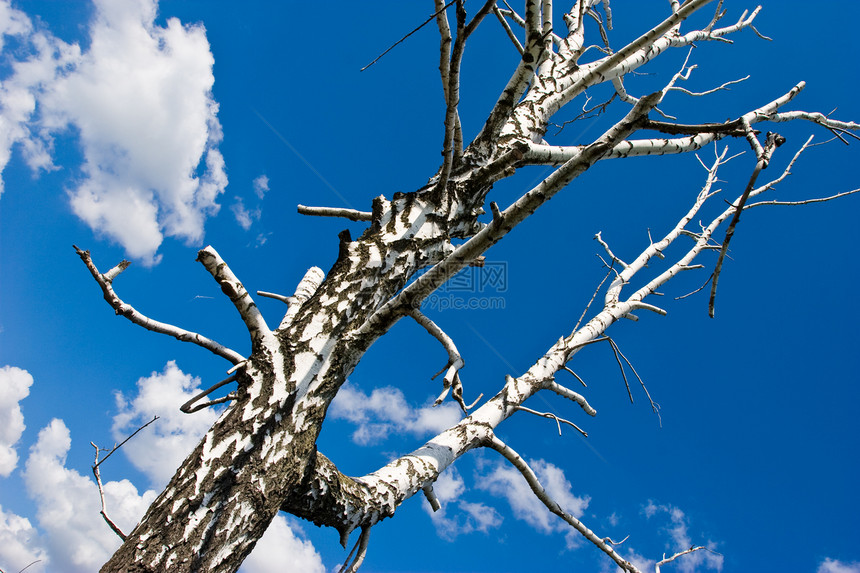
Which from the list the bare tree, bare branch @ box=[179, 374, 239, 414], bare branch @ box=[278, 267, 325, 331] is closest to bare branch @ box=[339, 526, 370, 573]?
the bare tree

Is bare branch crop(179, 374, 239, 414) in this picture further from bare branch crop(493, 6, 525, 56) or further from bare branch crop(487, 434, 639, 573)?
bare branch crop(493, 6, 525, 56)

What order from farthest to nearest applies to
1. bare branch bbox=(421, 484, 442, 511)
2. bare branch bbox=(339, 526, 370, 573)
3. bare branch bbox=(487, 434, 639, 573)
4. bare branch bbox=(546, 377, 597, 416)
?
bare branch bbox=(546, 377, 597, 416)
bare branch bbox=(487, 434, 639, 573)
bare branch bbox=(421, 484, 442, 511)
bare branch bbox=(339, 526, 370, 573)

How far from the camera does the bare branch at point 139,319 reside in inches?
62.6

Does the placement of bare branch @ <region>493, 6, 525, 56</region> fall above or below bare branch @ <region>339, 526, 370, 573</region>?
above

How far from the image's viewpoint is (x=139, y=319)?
5.46 feet

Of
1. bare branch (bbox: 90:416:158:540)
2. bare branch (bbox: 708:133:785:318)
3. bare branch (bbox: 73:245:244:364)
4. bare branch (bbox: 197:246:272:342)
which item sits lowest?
bare branch (bbox: 90:416:158:540)

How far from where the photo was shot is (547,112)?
2348 millimetres

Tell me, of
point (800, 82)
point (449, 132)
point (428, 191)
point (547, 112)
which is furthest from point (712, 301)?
point (800, 82)

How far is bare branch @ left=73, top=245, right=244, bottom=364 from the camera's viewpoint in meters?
1.59

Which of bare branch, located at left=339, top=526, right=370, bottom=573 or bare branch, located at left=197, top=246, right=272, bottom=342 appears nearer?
bare branch, located at left=197, top=246, right=272, bottom=342

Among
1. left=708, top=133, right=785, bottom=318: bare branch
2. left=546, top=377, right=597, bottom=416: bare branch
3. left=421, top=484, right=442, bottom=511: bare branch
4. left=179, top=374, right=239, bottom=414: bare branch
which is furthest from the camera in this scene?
left=546, top=377, right=597, bottom=416: bare branch

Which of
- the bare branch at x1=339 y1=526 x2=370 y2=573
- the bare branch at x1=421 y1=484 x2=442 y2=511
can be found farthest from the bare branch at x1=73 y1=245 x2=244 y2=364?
the bare branch at x1=421 y1=484 x2=442 y2=511

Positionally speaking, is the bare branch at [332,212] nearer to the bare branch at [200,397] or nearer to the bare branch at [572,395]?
the bare branch at [200,397]

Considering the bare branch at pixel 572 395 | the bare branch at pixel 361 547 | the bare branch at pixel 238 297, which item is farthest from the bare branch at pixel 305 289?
the bare branch at pixel 572 395
